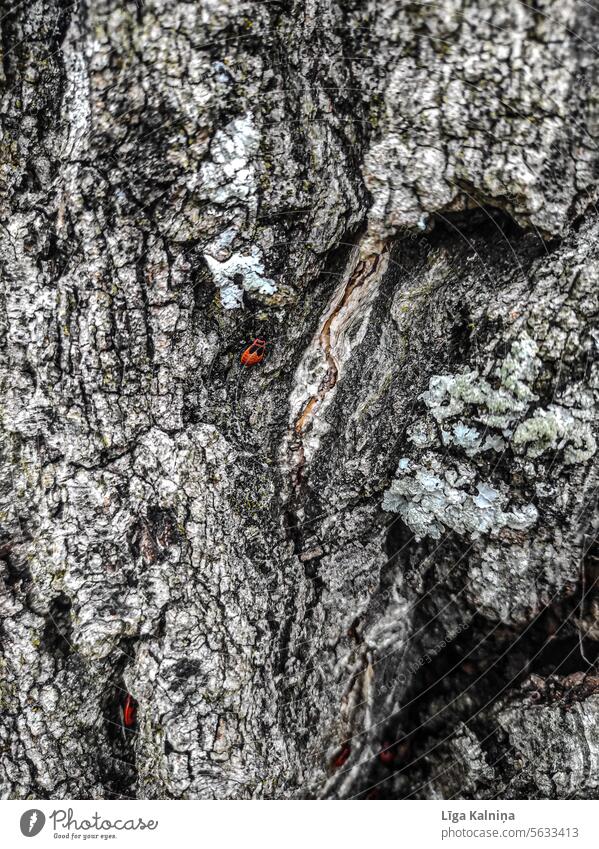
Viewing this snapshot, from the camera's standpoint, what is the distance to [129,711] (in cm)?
225

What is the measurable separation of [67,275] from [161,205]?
456mm

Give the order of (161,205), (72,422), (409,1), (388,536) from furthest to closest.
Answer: (388,536) < (72,422) < (161,205) < (409,1)

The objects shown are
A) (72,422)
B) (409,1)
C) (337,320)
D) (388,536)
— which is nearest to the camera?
(409,1)

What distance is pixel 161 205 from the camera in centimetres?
195

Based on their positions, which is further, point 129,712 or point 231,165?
point 129,712

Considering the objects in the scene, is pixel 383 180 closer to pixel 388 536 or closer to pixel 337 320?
pixel 337 320

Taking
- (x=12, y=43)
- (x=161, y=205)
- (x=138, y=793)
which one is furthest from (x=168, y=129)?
(x=138, y=793)

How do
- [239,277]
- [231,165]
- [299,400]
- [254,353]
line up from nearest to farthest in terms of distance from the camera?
[231,165]
[239,277]
[254,353]
[299,400]

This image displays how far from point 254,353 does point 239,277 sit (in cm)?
32

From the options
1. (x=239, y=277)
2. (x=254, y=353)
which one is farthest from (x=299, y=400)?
(x=239, y=277)

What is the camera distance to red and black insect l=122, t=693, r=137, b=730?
88.1 inches

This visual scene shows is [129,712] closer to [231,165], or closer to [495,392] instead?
[495,392]

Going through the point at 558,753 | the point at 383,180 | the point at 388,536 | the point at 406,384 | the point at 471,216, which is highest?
the point at 383,180

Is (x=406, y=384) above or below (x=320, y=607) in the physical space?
above
